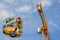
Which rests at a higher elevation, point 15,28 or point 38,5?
point 38,5

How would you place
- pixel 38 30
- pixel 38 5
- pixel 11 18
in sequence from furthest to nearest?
pixel 38 30 → pixel 38 5 → pixel 11 18

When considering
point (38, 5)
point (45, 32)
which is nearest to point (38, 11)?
point (38, 5)

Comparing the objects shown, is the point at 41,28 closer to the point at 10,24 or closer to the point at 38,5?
the point at 38,5

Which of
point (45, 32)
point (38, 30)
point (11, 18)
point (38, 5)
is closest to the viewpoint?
point (11, 18)

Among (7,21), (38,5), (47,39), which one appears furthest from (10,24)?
(47,39)

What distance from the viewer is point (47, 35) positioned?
63062 millimetres

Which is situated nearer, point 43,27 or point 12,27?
point 12,27

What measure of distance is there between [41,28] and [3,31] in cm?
1513

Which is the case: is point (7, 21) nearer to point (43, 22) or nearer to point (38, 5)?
point (38, 5)

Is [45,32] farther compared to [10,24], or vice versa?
[45,32]

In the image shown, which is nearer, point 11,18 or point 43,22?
point 11,18

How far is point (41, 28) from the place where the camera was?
199 ft

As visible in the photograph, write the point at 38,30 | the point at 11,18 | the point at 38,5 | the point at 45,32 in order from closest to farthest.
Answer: the point at 11,18
the point at 38,5
the point at 38,30
the point at 45,32

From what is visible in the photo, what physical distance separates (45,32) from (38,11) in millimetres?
8799
